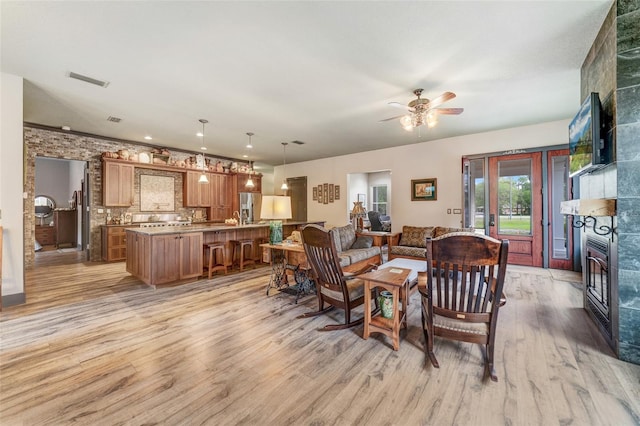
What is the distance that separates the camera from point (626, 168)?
2178mm

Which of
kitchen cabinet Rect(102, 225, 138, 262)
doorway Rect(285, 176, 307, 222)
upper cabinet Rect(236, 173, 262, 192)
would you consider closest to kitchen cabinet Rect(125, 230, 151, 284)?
kitchen cabinet Rect(102, 225, 138, 262)

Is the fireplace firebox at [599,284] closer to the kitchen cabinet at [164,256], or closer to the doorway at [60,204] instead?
the kitchen cabinet at [164,256]

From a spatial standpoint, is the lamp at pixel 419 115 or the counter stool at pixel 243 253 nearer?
the lamp at pixel 419 115

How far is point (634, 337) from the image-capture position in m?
2.18

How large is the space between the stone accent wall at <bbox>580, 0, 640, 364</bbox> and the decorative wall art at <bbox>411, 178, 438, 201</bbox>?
4203mm

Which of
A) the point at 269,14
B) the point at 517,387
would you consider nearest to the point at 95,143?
the point at 269,14

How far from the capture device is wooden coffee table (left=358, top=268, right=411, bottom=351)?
7.77 feet

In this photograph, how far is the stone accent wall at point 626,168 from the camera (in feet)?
7.07

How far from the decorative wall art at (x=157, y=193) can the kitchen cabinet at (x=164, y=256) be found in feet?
8.37

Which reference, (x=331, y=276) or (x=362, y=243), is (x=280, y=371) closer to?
(x=331, y=276)

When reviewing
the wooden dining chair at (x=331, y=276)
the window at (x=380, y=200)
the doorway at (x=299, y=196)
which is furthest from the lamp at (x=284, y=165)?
the wooden dining chair at (x=331, y=276)

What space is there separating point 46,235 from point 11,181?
671 cm

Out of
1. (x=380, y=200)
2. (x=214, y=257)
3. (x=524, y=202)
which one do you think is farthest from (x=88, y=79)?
(x=380, y=200)

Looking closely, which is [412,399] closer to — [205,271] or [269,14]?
[269,14]
